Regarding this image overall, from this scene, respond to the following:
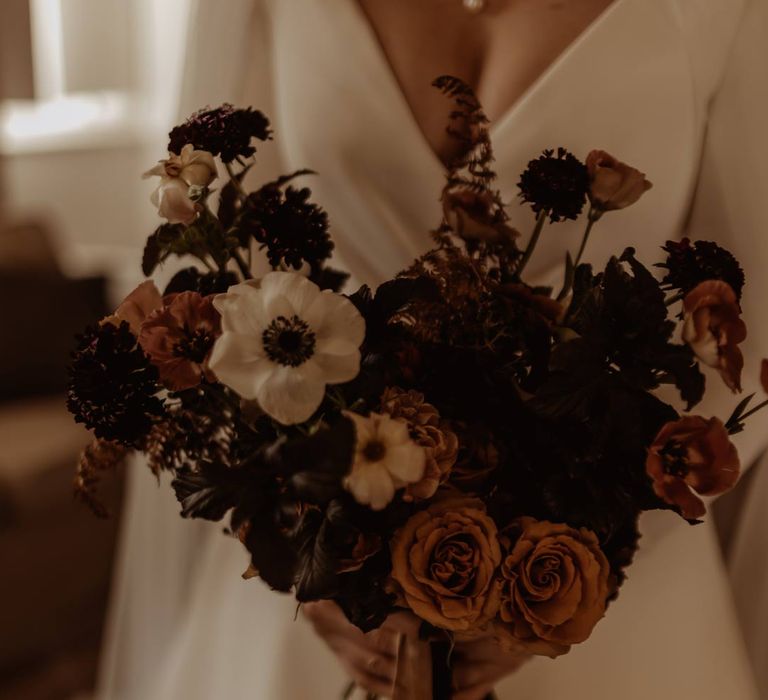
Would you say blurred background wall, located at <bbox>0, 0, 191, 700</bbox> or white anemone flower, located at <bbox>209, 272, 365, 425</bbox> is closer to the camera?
white anemone flower, located at <bbox>209, 272, 365, 425</bbox>

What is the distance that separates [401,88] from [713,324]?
0.53m

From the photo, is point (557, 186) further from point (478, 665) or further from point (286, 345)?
point (478, 665)

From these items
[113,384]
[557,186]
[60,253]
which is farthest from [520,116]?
[60,253]

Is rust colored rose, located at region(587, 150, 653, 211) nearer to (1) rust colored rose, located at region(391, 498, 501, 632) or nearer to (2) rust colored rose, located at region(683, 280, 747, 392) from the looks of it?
(2) rust colored rose, located at region(683, 280, 747, 392)

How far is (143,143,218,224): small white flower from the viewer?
0.62m

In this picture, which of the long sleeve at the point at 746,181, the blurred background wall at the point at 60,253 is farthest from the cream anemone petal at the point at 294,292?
the blurred background wall at the point at 60,253

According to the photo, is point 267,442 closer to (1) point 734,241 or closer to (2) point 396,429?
(2) point 396,429

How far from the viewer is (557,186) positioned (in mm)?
630

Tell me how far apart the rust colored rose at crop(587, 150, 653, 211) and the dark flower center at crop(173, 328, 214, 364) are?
0.96 ft

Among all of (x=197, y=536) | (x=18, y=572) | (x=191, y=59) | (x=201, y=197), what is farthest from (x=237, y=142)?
(x=18, y=572)

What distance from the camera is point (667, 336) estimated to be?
0.58m

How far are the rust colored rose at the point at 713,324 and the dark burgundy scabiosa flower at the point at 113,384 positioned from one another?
0.36m

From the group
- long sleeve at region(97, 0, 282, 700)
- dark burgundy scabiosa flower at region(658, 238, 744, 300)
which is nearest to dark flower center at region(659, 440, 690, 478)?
dark burgundy scabiosa flower at region(658, 238, 744, 300)

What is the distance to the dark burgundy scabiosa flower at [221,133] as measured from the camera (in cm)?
65
